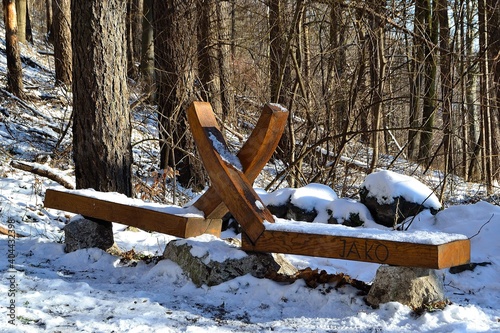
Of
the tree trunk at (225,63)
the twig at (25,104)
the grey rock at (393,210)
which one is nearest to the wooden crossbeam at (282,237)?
the grey rock at (393,210)

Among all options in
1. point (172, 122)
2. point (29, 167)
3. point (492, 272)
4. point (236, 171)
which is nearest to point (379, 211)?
point (492, 272)

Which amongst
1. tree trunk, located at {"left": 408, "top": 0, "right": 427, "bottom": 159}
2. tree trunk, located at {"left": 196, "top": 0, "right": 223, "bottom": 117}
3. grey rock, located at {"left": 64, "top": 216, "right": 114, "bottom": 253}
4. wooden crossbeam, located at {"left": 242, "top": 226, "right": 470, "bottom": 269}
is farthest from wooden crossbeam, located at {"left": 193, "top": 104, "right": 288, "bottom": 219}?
tree trunk, located at {"left": 196, "top": 0, "right": 223, "bottom": 117}

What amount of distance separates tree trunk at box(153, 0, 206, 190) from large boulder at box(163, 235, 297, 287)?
10.8 feet

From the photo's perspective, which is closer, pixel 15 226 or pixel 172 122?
pixel 15 226

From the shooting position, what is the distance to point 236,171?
14.6ft

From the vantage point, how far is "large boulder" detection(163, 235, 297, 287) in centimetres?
426

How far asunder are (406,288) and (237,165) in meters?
1.52

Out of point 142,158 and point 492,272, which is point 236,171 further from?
point 142,158

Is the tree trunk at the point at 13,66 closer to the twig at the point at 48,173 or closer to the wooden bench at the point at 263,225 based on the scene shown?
the twig at the point at 48,173

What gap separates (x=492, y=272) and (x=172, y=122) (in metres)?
4.61

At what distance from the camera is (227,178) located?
4.34 metres

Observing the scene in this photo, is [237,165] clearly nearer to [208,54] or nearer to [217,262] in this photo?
[217,262]

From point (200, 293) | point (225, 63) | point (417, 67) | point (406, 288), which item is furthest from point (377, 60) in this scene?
point (200, 293)

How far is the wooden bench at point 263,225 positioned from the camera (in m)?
3.66
